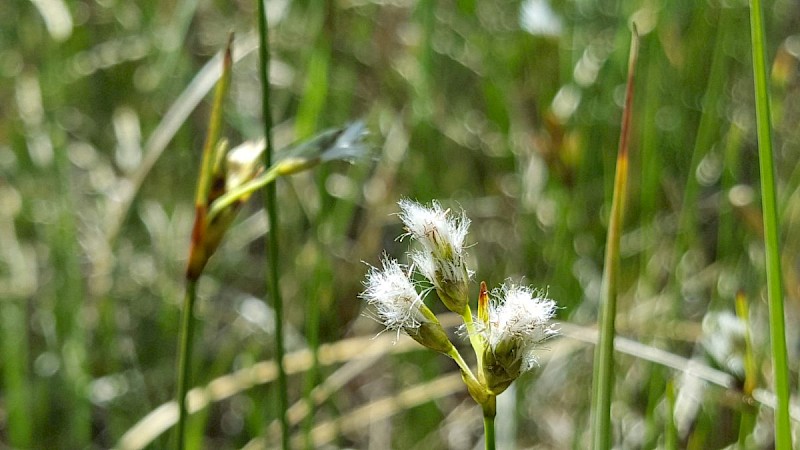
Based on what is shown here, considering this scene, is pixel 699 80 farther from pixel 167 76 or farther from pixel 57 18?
pixel 57 18

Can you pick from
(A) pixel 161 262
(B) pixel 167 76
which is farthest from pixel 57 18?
(A) pixel 161 262

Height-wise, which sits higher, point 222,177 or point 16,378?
point 16,378

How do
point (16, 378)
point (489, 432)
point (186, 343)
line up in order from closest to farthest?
point (489, 432) → point (186, 343) → point (16, 378)

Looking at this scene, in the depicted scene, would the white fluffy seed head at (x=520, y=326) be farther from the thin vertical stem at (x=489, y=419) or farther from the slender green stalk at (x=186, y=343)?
the slender green stalk at (x=186, y=343)

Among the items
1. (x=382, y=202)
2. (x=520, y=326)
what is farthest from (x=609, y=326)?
(x=382, y=202)

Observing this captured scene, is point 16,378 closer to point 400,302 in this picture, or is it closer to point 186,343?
point 186,343

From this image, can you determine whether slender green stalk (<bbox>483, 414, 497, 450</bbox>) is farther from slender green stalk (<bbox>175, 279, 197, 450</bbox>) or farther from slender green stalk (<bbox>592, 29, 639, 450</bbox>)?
slender green stalk (<bbox>175, 279, 197, 450</bbox>)
